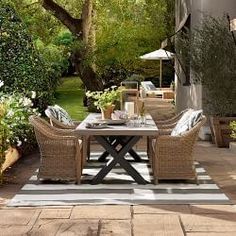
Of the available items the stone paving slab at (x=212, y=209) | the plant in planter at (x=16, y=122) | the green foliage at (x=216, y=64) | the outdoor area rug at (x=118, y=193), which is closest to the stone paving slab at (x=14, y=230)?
the outdoor area rug at (x=118, y=193)

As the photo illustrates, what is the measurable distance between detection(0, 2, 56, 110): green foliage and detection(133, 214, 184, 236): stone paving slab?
5240mm

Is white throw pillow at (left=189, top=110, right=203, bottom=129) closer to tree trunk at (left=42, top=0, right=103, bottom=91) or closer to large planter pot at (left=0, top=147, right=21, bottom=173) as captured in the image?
large planter pot at (left=0, top=147, right=21, bottom=173)

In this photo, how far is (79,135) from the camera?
6684 millimetres

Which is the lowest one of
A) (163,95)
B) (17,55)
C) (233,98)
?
(163,95)

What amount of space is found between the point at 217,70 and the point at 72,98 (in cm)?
1473

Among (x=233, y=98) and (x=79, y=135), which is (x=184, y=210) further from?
(x=233, y=98)

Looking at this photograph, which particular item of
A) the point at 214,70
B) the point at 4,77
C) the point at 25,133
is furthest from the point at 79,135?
the point at 214,70

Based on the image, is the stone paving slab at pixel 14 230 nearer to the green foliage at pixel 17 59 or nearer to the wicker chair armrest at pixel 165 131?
the wicker chair armrest at pixel 165 131

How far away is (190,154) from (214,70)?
13.4 feet

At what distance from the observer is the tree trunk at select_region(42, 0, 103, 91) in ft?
49.1

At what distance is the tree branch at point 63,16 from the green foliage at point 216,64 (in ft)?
16.1

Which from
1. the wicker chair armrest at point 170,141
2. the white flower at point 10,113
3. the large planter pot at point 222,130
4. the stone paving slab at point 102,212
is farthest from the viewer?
the large planter pot at point 222,130

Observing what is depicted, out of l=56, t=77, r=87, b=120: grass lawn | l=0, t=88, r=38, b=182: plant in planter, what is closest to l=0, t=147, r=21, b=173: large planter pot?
l=0, t=88, r=38, b=182: plant in planter

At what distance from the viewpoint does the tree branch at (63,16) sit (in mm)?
14984
